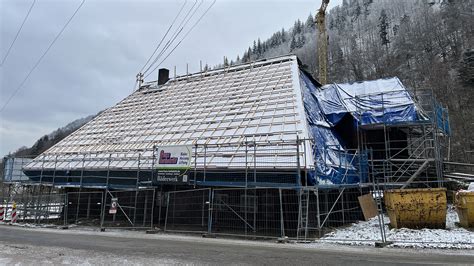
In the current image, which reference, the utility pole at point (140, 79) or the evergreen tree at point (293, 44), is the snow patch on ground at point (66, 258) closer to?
the utility pole at point (140, 79)

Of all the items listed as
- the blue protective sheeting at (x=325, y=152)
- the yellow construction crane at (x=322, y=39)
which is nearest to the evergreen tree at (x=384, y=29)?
the yellow construction crane at (x=322, y=39)

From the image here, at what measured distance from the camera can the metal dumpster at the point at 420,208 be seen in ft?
35.9

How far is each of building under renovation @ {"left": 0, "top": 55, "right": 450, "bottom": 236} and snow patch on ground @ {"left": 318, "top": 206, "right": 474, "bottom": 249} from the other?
36.4 inches

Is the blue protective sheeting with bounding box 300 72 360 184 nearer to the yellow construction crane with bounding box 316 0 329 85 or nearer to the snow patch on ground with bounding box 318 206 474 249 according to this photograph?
the snow patch on ground with bounding box 318 206 474 249

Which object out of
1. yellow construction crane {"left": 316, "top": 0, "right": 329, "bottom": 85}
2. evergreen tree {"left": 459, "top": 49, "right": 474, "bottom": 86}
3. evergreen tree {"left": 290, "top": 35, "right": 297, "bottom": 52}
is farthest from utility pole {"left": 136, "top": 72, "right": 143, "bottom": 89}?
evergreen tree {"left": 290, "top": 35, "right": 297, "bottom": 52}

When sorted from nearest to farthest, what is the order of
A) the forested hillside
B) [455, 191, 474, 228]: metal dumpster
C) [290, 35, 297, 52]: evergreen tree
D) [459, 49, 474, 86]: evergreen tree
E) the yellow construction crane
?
1. [455, 191, 474, 228]: metal dumpster
2. the forested hillside
3. [459, 49, 474, 86]: evergreen tree
4. the yellow construction crane
5. [290, 35, 297, 52]: evergreen tree

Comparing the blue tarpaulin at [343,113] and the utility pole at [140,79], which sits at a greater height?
the utility pole at [140,79]

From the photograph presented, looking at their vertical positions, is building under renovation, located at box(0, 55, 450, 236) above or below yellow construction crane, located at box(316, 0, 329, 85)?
below

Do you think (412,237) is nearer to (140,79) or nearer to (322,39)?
(140,79)

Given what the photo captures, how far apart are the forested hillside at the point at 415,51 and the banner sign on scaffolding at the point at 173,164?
45.2 feet

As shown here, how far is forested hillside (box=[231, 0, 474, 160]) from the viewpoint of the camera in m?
47.4

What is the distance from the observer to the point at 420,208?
11047mm

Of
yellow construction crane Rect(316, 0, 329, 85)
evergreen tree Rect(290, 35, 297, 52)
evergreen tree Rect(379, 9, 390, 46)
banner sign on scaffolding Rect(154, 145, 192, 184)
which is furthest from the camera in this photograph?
evergreen tree Rect(290, 35, 297, 52)

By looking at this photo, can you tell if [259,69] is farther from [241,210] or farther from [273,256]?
[273,256]
